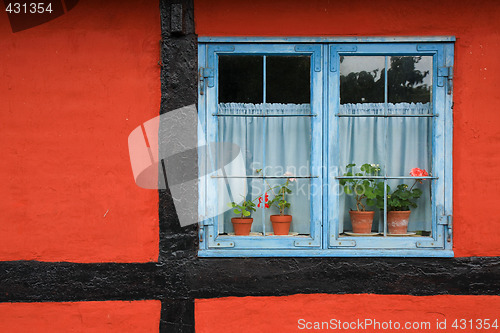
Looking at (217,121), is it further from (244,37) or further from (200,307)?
(200,307)

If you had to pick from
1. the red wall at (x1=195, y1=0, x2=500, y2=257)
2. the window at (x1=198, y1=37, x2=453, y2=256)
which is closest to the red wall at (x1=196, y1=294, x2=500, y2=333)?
the window at (x1=198, y1=37, x2=453, y2=256)

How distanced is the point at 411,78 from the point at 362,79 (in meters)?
0.36

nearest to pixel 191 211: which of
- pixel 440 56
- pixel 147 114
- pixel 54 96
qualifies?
pixel 147 114

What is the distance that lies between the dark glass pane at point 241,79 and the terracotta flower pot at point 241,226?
899mm

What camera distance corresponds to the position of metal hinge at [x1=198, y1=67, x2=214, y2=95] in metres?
3.45

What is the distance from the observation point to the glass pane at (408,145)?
11.7 ft

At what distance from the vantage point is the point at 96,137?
345 centimetres

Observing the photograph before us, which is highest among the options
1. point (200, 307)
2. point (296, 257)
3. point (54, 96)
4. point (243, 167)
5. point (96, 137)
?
A: point (54, 96)

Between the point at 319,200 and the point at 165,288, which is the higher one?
the point at 319,200

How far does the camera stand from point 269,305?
3.42m

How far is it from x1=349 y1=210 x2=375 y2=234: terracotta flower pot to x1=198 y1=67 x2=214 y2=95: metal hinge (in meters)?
1.44

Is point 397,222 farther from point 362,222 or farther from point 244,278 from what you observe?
point 244,278

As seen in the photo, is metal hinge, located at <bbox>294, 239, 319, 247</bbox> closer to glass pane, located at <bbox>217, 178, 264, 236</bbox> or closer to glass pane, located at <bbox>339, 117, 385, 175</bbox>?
glass pane, located at <bbox>217, 178, 264, 236</bbox>

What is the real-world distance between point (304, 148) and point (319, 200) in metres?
0.42
